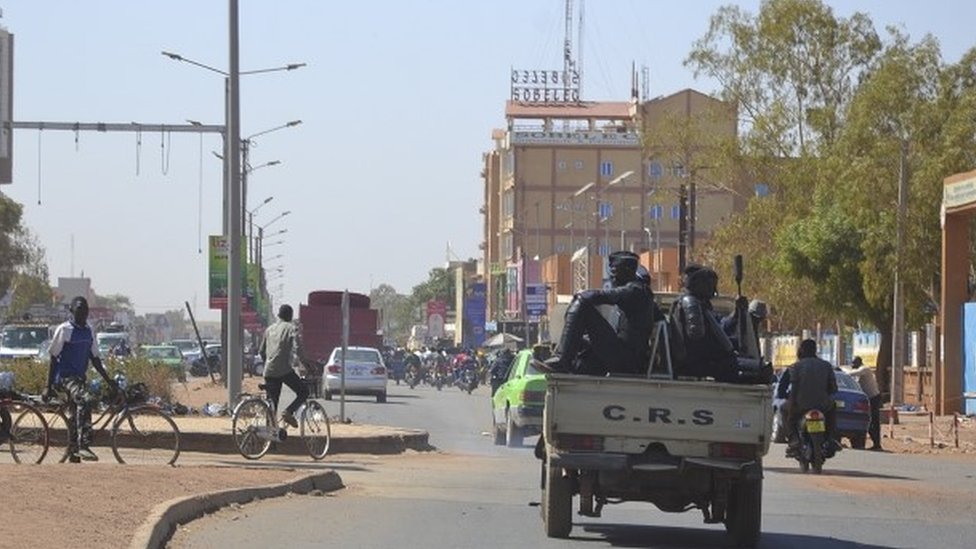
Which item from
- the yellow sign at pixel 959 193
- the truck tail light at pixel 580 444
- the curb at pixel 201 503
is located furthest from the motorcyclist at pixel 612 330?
the yellow sign at pixel 959 193

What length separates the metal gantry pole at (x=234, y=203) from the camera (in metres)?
28.7

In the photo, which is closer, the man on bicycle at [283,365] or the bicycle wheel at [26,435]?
the bicycle wheel at [26,435]

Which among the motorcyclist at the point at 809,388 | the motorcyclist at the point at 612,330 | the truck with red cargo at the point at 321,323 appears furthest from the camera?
the truck with red cargo at the point at 321,323

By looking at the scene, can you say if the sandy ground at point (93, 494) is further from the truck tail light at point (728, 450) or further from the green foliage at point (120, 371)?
the green foliage at point (120, 371)

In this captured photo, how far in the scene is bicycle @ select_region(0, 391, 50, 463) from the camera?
785 inches

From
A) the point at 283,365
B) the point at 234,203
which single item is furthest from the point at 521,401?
the point at 234,203

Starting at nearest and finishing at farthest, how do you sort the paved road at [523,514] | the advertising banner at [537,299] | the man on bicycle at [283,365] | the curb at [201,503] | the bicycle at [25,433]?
the curb at [201,503] → the paved road at [523,514] → the bicycle at [25,433] → the man on bicycle at [283,365] → the advertising banner at [537,299]

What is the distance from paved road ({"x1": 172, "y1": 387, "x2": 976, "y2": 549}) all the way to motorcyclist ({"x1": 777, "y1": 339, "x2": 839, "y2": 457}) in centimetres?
66

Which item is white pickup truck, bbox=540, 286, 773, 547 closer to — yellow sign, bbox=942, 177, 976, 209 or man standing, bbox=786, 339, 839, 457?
man standing, bbox=786, 339, 839, 457

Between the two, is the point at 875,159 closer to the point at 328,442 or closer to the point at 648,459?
the point at 328,442

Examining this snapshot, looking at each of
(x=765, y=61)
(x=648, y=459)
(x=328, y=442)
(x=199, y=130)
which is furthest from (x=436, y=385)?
(x=648, y=459)

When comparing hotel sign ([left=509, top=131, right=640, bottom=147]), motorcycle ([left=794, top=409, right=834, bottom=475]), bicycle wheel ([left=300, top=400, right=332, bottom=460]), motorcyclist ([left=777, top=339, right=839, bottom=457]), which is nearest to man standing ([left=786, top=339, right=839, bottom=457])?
motorcyclist ([left=777, top=339, right=839, bottom=457])

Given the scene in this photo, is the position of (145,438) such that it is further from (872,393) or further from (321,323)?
(321,323)

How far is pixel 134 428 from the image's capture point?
21828 millimetres
